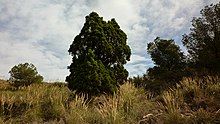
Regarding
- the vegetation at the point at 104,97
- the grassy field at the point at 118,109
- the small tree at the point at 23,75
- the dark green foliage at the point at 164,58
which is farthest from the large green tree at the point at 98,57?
the small tree at the point at 23,75

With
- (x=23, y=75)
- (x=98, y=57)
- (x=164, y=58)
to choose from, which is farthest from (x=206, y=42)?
(x=23, y=75)

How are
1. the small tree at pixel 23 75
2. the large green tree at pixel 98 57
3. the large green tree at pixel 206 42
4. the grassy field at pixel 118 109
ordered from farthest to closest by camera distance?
the small tree at pixel 23 75
the large green tree at pixel 206 42
the large green tree at pixel 98 57
the grassy field at pixel 118 109

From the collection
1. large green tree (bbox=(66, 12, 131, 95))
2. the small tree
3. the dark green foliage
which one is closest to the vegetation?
large green tree (bbox=(66, 12, 131, 95))

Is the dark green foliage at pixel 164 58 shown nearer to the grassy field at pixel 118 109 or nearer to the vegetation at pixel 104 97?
→ the vegetation at pixel 104 97

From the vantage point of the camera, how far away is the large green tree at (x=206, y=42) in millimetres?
20078

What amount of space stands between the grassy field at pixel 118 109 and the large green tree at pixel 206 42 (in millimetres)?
8198

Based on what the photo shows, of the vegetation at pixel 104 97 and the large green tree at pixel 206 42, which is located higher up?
the large green tree at pixel 206 42

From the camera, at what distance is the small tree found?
26794 mm

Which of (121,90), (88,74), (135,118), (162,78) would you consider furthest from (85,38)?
(162,78)

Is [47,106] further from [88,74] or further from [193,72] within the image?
[193,72]

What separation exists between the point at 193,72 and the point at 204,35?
11.4ft

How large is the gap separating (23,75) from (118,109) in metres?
19.0

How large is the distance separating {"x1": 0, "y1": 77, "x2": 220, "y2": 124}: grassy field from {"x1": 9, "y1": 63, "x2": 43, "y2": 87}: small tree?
15.2 meters

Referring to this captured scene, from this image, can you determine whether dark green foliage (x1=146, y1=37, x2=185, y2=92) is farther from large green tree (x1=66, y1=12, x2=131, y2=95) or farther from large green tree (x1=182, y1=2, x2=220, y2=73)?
large green tree (x1=66, y1=12, x2=131, y2=95)
